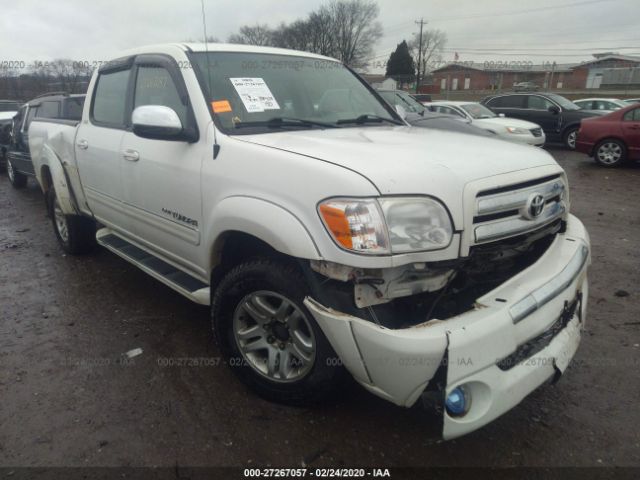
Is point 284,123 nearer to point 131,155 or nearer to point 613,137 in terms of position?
point 131,155

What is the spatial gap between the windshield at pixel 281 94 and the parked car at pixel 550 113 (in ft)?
37.5

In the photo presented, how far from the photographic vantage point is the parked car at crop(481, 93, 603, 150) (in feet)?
42.3

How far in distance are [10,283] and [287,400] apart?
11.2 ft

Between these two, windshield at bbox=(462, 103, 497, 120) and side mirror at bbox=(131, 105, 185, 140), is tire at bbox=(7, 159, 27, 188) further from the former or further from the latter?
windshield at bbox=(462, 103, 497, 120)

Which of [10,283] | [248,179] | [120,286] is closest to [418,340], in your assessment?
[248,179]

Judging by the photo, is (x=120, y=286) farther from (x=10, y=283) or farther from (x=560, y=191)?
(x=560, y=191)

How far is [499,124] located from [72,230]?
987 cm

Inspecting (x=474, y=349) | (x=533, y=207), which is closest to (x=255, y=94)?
(x=533, y=207)

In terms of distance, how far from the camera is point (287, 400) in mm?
2404

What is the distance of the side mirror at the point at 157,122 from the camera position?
8.36 ft

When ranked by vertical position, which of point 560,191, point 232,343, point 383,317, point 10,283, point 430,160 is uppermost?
point 430,160

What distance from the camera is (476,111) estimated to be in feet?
41.3

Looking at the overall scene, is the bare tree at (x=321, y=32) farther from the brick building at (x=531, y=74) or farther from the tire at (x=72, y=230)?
the tire at (x=72, y=230)

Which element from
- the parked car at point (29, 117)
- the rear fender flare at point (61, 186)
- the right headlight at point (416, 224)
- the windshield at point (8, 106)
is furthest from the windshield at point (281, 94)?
the windshield at point (8, 106)
